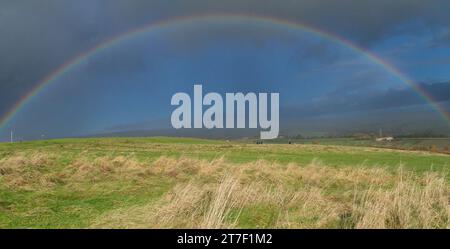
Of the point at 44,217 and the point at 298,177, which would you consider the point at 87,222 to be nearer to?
the point at 44,217

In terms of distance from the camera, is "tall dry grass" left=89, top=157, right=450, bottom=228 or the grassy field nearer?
"tall dry grass" left=89, top=157, right=450, bottom=228

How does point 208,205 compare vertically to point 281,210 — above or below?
above

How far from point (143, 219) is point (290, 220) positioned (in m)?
3.73

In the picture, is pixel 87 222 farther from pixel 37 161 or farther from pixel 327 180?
pixel 37 161

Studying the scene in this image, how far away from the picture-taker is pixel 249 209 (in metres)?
12.2

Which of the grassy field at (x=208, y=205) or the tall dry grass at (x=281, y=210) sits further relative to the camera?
the grassy field at (x=208, y=205)

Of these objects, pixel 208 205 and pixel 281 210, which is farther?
pixel 281 210
